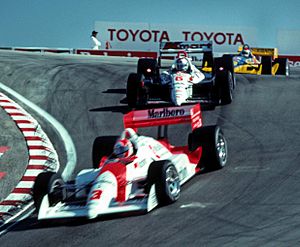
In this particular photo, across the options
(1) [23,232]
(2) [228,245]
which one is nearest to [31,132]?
(1) [23,232]

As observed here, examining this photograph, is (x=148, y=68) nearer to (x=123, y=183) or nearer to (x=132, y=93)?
(x=132, y=93)

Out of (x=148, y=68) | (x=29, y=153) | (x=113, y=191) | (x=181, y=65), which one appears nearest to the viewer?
(x=113, y=191)

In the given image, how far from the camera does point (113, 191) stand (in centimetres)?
812

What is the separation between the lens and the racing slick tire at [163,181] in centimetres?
816

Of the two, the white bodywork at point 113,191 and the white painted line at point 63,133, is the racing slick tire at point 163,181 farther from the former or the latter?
the white painted line at point 63,133

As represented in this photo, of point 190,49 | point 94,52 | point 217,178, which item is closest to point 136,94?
point 190,49

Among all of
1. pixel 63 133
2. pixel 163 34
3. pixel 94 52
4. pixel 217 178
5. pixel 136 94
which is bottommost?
pixel 217 178

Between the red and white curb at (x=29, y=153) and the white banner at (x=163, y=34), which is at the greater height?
the white banner at (x=163, y=34)

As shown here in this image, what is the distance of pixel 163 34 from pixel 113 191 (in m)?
28.6

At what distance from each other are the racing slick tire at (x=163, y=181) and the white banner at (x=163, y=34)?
26945mm

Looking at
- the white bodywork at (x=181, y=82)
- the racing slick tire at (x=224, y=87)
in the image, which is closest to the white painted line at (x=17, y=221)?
the white bodywork at (x=181, y=82)

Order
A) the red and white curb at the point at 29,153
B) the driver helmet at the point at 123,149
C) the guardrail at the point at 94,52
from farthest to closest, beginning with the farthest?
the guardrail at the point at 94,52, the red and white curb at the point at 29,153, the driver helmet at the point at 123,149

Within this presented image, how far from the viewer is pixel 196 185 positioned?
9.27 metres

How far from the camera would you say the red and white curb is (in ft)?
31.2
